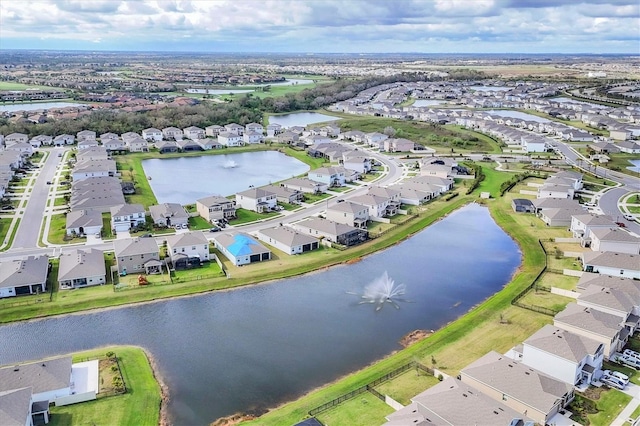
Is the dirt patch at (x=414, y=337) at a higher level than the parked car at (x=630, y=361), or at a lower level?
lower

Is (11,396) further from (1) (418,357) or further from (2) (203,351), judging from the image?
(1) (418,357)

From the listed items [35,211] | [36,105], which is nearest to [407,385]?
[35,211]

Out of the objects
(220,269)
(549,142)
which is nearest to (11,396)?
(220,269)

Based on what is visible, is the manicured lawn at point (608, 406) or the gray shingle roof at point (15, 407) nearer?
the gray shingle roof at point (15, 407)

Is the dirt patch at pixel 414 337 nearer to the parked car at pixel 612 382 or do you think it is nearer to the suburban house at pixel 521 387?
the suburban house at pixel 521 387

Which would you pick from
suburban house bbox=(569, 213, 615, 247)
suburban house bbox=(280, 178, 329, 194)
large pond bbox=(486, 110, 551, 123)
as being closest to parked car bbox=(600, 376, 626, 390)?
suburban house bbox=(569, 213, 615, 247)

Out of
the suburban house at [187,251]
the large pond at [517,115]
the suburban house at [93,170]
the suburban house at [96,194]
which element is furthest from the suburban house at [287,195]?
the large pond at [517,115]

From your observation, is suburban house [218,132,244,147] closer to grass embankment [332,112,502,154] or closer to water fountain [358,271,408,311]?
grass embankment [332,112,502,154]

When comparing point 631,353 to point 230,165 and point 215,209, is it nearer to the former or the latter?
point 215,209
